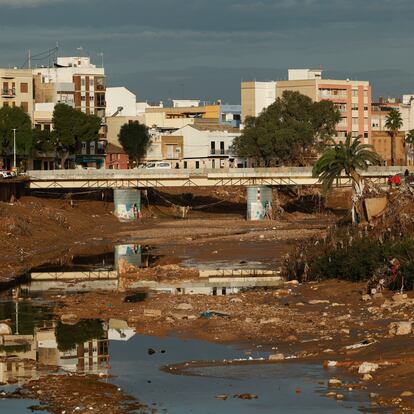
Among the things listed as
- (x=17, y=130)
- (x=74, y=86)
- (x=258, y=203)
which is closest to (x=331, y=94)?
(x=74, y=86)

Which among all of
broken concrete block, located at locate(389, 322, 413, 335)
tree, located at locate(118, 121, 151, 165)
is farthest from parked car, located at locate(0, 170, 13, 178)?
broken concrete block, located at locate(389, 322, 413, 335)

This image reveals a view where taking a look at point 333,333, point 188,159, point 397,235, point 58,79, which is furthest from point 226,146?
point 333,333

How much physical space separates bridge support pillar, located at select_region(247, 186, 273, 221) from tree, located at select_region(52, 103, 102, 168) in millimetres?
32444

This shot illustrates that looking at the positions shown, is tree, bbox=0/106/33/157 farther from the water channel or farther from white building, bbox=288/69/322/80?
the water channel

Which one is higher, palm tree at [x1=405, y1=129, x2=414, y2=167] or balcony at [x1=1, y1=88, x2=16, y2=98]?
balcony at [x1=1, y1=88, x2=16, y2=98]

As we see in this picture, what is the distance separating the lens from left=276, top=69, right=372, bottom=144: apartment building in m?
170

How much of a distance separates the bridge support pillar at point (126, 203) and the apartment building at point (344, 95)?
56.0 metres

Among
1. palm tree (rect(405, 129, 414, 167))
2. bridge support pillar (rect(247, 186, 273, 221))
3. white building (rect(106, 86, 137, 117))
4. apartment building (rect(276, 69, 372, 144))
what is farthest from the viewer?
white building (rect(106, 86, 137, 117))

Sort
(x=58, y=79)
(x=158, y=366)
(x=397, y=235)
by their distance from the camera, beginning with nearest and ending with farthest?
1. (x=158, y=366)
2. (x=397, y=235)
3. (x=58, y=79)

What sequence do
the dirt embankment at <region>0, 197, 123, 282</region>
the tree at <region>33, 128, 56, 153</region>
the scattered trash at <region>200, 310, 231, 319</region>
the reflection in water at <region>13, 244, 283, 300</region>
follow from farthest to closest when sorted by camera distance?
1. the tree at <region>33, 128, 56, 153</region>
2. the dirt embankment at <region>0, 197, 123, 282</region>
3. the reflection in water at <region>13, 244, 283, 300</region>
4. the scattered trash at <region>200, 310, 231, 319</region>

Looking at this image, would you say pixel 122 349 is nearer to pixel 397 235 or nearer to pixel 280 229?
pixel 397 235

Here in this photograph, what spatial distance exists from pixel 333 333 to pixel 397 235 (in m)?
14.7

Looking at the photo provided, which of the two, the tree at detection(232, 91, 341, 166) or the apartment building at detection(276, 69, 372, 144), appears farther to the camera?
the apartment building at detection(276, 69, 372, 144)

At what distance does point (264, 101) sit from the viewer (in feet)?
588
